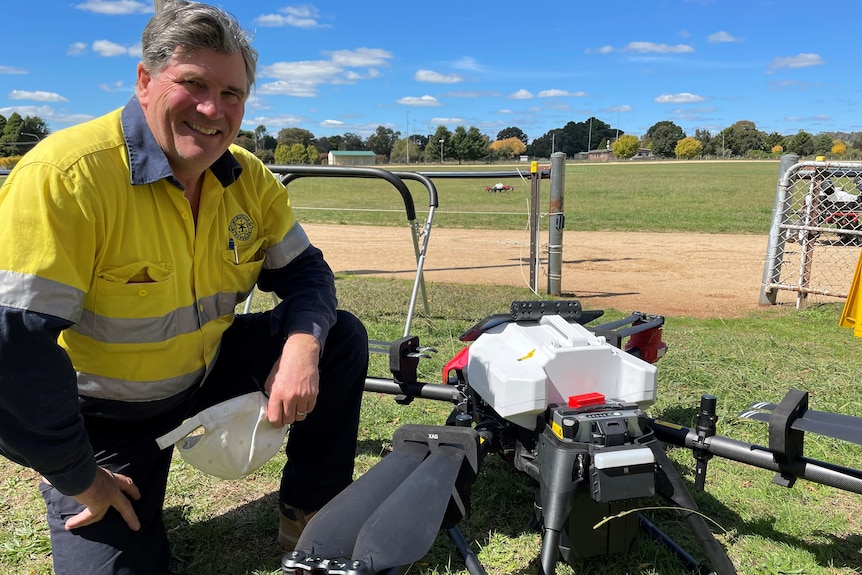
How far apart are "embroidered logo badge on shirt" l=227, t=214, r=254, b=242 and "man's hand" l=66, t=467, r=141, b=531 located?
2.80 ft

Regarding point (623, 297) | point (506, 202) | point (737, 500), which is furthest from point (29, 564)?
point (506, 202)

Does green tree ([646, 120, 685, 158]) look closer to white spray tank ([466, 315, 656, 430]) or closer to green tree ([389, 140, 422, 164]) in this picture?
green tree ([389, 140, 422, 164])

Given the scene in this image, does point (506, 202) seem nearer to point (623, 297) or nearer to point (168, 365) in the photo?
point (623, 297)

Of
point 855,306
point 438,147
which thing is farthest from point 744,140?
point 855,306

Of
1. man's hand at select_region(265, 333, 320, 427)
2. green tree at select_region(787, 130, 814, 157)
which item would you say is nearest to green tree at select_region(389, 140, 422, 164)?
green tree at select_region(787, 130, 814, 157)

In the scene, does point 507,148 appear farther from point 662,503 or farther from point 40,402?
point 40,402

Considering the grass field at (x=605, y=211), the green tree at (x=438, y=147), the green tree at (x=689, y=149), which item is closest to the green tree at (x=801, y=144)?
the green tree at (x=689, y=149)

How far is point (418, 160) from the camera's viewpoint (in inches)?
3711

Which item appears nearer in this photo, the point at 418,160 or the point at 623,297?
the point at 623,297

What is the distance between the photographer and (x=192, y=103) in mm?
1915

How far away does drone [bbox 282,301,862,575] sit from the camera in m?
1.45

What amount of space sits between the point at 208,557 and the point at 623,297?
5519 mm

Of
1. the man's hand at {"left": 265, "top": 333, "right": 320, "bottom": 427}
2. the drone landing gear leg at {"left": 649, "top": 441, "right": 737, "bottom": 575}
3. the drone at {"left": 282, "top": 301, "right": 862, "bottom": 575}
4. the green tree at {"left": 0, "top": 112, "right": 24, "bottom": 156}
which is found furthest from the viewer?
the green tree at {"left": 0, "top": 112, "right": 24, "bottom": 156}

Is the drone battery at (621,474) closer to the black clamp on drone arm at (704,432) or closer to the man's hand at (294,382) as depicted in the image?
the black clamp on drone arm at (704,432)
